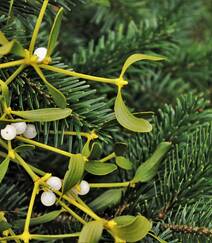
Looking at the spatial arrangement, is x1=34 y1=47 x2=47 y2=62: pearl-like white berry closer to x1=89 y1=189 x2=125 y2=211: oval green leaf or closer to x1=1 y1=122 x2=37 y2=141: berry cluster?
x1=1 y1=122 x2=37 y2=141: berry cluster

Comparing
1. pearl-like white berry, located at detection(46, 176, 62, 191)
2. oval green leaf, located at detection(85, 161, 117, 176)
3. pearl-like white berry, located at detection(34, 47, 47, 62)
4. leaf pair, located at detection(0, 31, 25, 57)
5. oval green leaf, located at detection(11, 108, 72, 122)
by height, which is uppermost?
pearl-like white berry, located at detection(34, 47, 47, 62)

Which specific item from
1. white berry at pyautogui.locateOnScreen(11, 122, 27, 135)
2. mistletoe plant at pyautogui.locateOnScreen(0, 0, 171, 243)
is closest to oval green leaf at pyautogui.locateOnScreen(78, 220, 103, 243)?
mistletoe plant at pyautogui.locateOnScreen(0, 0, 171, 243)

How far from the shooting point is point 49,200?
44cm

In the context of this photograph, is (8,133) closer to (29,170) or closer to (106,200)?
(29,170)

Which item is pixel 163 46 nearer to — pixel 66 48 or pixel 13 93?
pixel 66 48

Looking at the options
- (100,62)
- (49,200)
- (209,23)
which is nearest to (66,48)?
(100,62)

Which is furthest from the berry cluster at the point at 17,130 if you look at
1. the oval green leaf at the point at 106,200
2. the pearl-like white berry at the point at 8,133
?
the oval green leaf at the point at 106,200

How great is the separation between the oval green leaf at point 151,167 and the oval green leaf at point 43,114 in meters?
0.11

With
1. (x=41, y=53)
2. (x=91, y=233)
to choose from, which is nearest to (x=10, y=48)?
(x=41, y=53)

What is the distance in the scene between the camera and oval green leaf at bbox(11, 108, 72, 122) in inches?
17.0

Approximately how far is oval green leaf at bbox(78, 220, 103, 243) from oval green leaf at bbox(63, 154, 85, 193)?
40mm

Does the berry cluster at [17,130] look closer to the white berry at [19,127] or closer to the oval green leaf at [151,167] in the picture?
the white berry at [19,127]

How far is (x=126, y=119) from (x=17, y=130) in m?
0.09

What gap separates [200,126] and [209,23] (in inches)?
23.5
